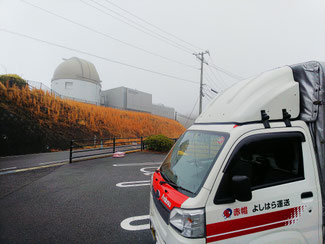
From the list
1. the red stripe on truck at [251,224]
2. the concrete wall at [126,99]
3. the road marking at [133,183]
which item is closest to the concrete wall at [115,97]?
the concrete wall at [126,99]

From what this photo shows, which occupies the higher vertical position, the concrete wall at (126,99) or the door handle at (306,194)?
the concrete wall at (126,99)

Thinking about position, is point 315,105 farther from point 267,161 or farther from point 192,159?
point 192,159

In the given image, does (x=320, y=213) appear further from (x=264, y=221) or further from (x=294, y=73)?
(x=294, y=73)

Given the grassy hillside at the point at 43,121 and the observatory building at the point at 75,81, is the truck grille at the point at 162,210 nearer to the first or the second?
the grassy hillside at the point at 43,121

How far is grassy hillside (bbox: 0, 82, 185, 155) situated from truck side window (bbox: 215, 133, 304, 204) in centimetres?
1570

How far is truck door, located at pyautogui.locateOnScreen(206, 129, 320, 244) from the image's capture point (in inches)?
62.4

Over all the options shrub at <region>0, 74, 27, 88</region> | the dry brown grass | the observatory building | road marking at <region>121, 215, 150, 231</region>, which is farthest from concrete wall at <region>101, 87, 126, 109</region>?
road marking at <region>121, 215, 150, 231</region>

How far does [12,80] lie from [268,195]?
777 inches

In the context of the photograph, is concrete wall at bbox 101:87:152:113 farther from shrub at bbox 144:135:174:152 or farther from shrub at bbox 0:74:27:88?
shrub at bbox 144:135:174:152

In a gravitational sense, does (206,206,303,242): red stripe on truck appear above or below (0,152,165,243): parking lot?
above

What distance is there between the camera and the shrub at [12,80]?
13.9 m

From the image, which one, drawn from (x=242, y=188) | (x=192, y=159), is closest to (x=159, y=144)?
(x=192, y=159)

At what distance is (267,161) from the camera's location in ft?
6.43

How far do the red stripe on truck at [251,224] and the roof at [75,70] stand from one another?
35.9 metres
